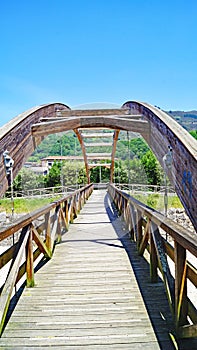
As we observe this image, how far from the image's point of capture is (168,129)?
2.52m

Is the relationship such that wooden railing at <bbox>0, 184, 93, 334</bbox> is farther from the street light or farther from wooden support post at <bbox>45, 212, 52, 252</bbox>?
the street light

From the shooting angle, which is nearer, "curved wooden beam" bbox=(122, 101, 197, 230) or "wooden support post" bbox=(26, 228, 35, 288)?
"curved wooden beam" bbox=(122, 101, 197, 230)

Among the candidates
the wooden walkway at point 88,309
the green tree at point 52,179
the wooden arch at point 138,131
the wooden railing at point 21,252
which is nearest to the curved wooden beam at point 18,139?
the wooden arch at point 138,131

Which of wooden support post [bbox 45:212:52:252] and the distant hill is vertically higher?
the distant hill

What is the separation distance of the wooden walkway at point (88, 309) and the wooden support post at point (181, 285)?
0.43ft

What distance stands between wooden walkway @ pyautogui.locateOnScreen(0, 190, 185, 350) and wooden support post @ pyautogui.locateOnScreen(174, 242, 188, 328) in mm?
131

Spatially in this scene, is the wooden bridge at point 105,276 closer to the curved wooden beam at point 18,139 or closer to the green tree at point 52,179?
the curved wooden beam at point 18,139

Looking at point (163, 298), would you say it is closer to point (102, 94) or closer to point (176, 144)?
point (176, 144)

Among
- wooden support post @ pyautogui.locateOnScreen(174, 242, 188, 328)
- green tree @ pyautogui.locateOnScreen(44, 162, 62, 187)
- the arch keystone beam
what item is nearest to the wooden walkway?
wooden support post @ pyautogui.locateOnScreen(174, 242, 188, 328)

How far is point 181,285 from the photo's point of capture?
5.63 feet

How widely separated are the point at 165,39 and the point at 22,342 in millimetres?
4272

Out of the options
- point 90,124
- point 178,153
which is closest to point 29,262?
point 178,153

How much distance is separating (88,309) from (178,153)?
1211 millimetres

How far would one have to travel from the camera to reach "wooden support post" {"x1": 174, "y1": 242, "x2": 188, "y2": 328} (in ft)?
5.56
